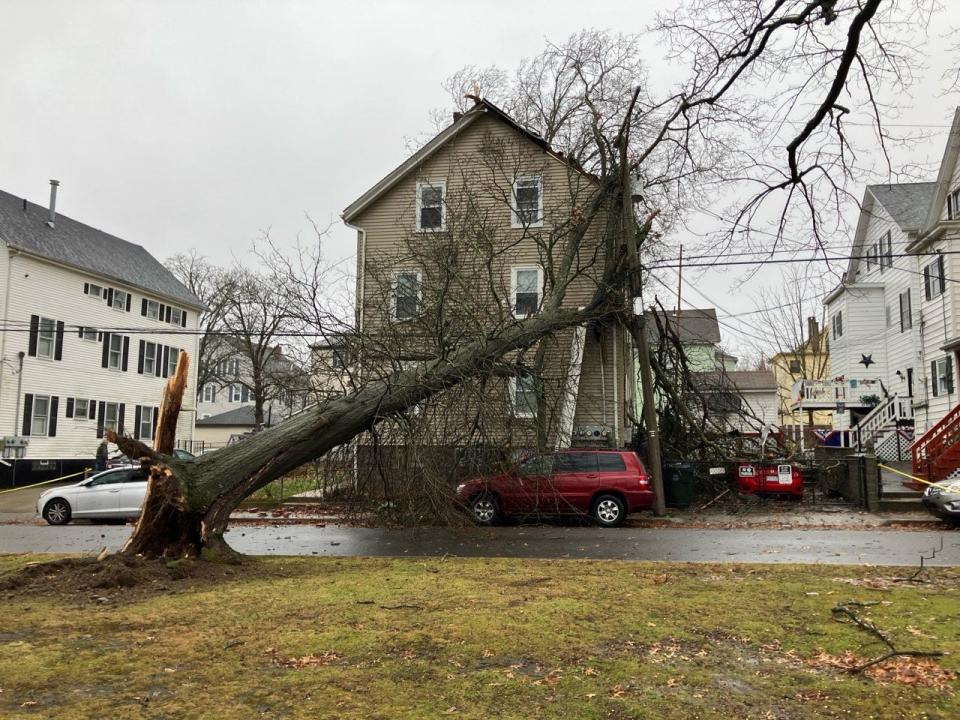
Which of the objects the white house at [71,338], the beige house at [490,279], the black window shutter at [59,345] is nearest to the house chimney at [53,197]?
the white house at [71,338]

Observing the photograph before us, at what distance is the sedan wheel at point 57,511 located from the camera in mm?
17375

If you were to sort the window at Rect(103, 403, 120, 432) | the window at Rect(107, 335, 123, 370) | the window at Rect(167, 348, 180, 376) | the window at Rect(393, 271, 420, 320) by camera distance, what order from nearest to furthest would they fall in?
1. the window at Rect(393, 271, 420, 320)
2. the window at Rect(103, 403, 120, 432)
3. the window at Rect(107, 335, 123, 370)
4. the window at Rect(167, 348, 180, 376)

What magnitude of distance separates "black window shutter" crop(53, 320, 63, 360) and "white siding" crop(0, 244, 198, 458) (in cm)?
20

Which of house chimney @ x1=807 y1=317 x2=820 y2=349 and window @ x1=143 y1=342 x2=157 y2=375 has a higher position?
house chimney @ x1=807 y1=317 x2=820 y2=349

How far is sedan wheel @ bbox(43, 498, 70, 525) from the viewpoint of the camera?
57.0 feet

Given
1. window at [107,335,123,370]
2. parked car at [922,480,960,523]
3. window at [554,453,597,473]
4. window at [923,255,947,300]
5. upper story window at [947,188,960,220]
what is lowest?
→ parked car at [922,480,960,523]

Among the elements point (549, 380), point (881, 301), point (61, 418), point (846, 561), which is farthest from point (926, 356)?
point (61, 418)

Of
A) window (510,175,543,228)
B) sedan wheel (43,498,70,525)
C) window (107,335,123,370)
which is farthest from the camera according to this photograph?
window (107,335,123,370)

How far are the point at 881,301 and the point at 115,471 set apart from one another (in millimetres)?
29393

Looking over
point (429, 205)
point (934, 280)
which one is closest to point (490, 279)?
point (429, 205)

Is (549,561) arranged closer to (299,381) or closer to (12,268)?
(299,381)

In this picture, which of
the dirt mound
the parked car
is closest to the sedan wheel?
the dirt mound

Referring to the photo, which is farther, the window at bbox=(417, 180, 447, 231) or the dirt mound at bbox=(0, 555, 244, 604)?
the window at bbox=(417, 180, 447, 231)

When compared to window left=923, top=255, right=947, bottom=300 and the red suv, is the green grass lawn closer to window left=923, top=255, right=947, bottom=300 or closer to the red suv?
the red suv
